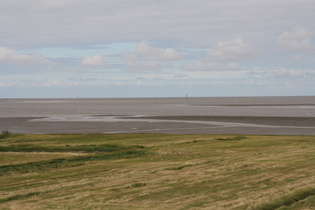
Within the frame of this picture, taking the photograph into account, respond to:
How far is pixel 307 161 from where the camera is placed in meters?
25.3

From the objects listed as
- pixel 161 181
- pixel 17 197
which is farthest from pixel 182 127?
pixel 17 197

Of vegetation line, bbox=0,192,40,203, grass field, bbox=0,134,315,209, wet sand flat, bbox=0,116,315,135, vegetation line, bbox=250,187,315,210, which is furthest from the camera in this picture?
wet sand flat, bbox=0,116,315,135

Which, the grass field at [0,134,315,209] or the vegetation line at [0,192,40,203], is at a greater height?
the grass field at [0,134,315,209]

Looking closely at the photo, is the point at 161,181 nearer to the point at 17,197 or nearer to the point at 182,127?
the point at 17,197

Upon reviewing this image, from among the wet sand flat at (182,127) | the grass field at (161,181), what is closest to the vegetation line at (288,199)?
the grass field at (161,181)

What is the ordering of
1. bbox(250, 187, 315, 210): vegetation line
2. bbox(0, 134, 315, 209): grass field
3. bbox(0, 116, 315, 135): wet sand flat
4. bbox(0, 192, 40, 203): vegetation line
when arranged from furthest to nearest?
bbox(0, 116, 315, 135): wet sand flat, bbox(0, 192, 40, 203): vegetation line, bbox(0, 134, 315, 209): grass field, bbox(250, 187, 315, 210): vegetation line

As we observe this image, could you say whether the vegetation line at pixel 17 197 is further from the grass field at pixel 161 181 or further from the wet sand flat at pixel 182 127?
the wet sand flat at pixel 182 127

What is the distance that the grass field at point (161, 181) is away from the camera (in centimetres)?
1695

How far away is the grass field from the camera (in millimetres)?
16953

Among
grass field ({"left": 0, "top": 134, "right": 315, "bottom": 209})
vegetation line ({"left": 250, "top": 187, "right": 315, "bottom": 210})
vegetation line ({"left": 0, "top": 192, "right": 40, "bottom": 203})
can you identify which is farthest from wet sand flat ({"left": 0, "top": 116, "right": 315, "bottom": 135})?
vegetation line ({"left": 0, "top": 192, "right": 40, "bottom": 203})

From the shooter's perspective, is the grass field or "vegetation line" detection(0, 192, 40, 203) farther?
"vegetation line" detection(0, 192, 40, 203)

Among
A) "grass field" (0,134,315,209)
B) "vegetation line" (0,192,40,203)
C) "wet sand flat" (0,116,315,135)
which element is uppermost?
"grass field" (0,134,315,209)

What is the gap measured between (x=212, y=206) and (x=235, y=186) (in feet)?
11.5

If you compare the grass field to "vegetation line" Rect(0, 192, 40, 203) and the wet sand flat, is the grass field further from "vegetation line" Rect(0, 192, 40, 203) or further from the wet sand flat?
the wet sand flat
